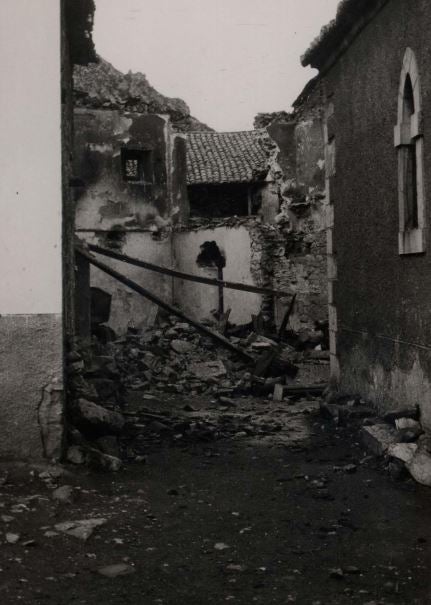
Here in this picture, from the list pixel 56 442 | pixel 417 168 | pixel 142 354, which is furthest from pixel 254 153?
pixel 56 442

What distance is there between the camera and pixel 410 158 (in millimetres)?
7270

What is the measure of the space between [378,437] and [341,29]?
5.11 meters

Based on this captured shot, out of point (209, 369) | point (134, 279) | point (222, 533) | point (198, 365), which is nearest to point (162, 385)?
point (209, 369)

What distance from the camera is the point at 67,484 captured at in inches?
217

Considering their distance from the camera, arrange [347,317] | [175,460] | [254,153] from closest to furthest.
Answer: [175,460] → [347,317] → [254,153]

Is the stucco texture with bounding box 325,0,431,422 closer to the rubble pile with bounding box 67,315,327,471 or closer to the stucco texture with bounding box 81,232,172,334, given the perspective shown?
the rubble pile with bounding box 67,315,327,471

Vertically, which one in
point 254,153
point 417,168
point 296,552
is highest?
point 254,153

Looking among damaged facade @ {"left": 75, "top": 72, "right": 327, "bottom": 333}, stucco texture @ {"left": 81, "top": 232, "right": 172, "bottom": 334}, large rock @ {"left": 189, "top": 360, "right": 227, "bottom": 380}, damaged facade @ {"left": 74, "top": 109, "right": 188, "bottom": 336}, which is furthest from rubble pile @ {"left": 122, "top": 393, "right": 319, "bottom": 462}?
damaged facade @ {"left": 75, "top": 72, "right": 327, "bottom": 333}

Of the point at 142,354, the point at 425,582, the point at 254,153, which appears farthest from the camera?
the point at 254,153

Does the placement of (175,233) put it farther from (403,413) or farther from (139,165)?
(403,413)

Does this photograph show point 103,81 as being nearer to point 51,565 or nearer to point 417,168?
point 417,168

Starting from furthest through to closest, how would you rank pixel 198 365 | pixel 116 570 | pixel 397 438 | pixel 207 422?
1. pixel 198 365
2. pixel 207 422
3. pixel 397 438
4. pixel 116 570

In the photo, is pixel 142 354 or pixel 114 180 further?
pixel 114 180

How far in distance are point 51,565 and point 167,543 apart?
0.78m
